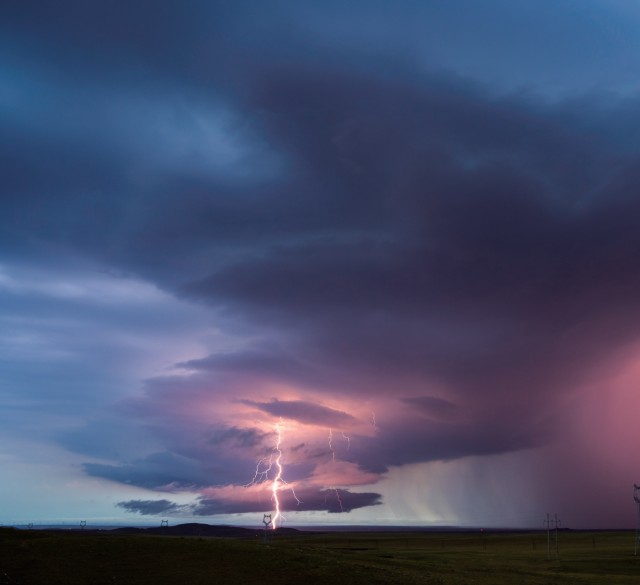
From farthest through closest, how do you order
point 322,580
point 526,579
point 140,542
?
point 526,579 → point 140,542 → point 322,580

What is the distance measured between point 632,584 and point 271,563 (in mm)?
36615

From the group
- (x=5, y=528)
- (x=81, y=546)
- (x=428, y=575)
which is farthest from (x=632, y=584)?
(x=5, y=528)

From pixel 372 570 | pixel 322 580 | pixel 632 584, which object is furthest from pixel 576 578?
pixel 322 580

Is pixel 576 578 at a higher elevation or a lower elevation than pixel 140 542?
lower

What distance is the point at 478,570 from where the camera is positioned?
6856 cm

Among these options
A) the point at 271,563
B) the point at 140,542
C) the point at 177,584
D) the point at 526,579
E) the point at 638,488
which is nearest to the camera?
the point at 177,584

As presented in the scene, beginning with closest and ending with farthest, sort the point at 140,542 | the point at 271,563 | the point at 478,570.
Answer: the point at 271,563, the point at 140,542, the point at 478,570

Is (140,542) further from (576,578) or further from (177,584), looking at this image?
(576,578)

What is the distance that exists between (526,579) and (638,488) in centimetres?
7181

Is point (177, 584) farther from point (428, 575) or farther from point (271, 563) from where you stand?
point (428, 575)

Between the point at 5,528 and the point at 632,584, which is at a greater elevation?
the point at 5,528

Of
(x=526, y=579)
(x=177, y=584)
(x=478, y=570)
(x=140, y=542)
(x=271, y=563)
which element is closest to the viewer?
(x=177, y=584)

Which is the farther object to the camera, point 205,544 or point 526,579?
point 526,579

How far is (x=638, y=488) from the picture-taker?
123 meters
